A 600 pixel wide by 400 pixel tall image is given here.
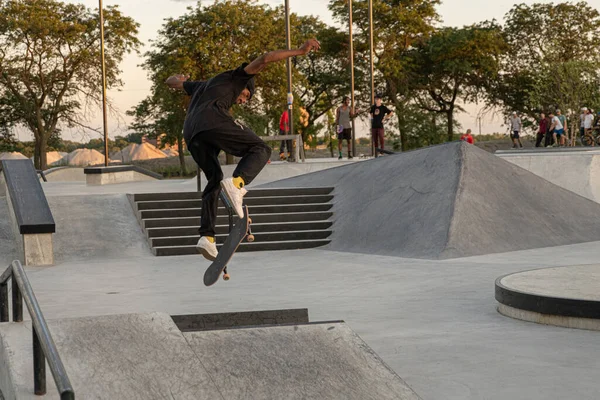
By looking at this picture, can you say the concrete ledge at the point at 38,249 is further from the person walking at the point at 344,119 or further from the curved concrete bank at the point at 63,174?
the curved concrete bank at the point at 63,174

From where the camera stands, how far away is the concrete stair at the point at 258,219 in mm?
13648

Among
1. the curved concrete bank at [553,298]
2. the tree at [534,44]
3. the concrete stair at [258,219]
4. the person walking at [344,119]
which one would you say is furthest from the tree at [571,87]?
the curved concrete bank at [553,298]

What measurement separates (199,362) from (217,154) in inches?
100

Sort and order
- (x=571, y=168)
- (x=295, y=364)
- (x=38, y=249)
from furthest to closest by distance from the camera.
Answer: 1. (x=571, y=168)
2. (x=38, y=249)
3. (x=295, y=364)

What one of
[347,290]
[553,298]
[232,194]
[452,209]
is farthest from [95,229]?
[553,298]

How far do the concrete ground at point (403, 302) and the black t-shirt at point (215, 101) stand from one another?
2.13 m

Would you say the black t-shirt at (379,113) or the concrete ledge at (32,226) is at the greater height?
the black t-shirt at (379,113)

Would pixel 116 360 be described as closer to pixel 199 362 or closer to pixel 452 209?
pixel 199 362

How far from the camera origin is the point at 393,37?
1887 inches

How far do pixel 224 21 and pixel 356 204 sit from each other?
32.1m

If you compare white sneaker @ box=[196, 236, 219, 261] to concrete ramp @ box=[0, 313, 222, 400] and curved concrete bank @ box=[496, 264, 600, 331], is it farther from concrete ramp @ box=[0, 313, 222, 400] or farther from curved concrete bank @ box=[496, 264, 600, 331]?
curved concrete bank @ box=[496, 264, 600, 331]

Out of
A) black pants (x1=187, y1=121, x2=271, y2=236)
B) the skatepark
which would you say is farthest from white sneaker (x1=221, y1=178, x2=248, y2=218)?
the skatepark

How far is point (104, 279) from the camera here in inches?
418

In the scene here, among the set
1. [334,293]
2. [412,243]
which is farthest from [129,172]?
[334,293]
